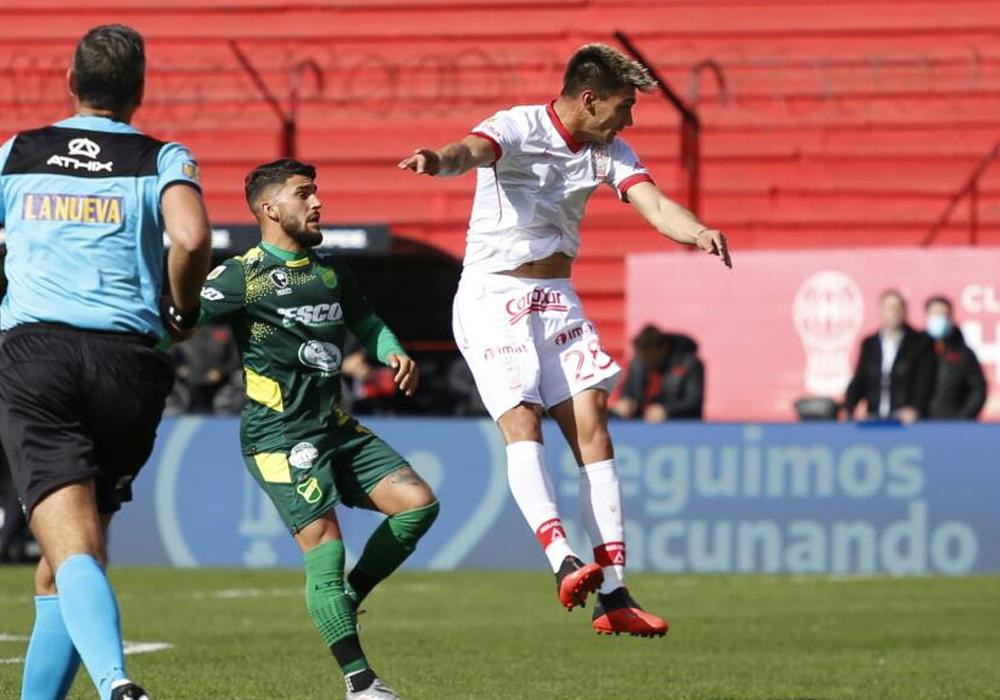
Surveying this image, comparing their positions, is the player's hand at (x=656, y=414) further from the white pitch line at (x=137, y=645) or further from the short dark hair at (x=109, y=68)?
the short dark hair at (x=109, y=68)

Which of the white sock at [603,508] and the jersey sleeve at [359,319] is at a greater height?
the jersey sleeve at [359,319]

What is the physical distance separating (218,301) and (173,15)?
50.2 ft

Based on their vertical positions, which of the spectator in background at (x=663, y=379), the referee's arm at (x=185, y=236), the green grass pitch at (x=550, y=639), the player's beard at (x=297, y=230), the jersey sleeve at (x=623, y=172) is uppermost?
the jersey sleeve at (x=623, y=172)

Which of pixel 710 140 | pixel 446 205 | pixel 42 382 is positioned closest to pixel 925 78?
pixel 710 140

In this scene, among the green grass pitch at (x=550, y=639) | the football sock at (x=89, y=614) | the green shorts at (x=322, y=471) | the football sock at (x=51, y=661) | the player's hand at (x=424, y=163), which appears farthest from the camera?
the green grass pitch at (x=550, y=639)

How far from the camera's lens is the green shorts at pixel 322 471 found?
7832 mm

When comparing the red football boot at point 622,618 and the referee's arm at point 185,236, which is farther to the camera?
the red football boot at point 622,618

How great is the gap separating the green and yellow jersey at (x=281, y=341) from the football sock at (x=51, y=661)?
1.42 metres

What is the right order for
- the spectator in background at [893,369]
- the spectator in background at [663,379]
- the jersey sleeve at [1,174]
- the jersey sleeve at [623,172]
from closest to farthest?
the jersey sleeve at [1,174] < the jersey sleeve at [623,172] < the spectator in background at [893,369] < the spectator in background at [663,379]

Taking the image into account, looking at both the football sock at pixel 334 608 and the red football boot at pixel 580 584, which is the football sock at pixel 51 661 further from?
the red football boot at pixel 580 584

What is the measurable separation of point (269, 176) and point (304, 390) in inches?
32.8

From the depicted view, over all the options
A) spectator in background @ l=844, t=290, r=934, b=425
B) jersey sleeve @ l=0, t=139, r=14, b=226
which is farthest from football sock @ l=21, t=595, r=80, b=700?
spectator in background @ l=844, t=290, r=934, b=425

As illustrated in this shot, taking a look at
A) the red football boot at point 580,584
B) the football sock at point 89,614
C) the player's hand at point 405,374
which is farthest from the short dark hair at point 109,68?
the red football boot at point 580,584

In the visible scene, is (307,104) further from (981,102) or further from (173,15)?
(981,102)
